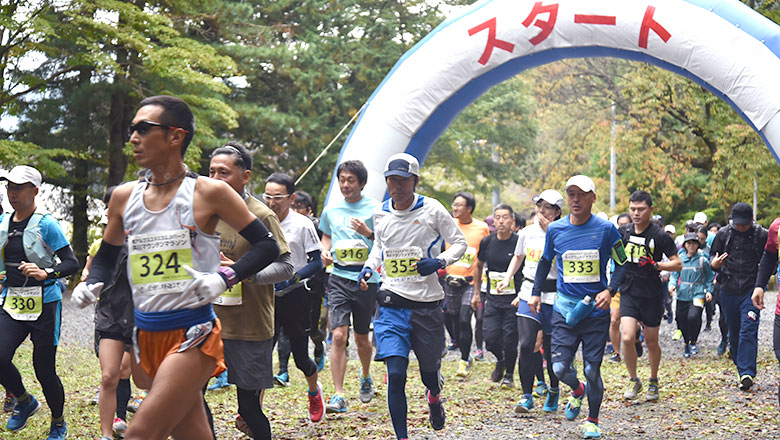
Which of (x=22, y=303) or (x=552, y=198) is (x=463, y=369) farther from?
(x=22, y=303)

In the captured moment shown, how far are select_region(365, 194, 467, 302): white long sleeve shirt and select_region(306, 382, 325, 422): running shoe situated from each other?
1407 millimetres

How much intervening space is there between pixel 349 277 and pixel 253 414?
3265mm

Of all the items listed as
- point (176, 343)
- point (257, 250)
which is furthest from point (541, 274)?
point (176, 343)

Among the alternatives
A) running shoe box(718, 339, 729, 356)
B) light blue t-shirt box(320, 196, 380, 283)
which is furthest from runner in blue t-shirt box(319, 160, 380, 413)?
running shoe box(718, 339, 729, 356)

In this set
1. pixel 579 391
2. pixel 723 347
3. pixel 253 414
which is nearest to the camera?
pixel 253 414

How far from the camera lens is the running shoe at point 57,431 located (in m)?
6.50

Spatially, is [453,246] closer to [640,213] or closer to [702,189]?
[640,213]

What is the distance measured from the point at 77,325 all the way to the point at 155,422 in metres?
14.8

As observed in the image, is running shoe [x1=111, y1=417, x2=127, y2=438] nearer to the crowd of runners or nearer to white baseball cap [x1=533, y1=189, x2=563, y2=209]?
the crowd of runners

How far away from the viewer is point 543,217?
8.60 meters

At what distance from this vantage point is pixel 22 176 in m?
6.44

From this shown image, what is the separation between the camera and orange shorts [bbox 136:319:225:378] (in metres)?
3.84

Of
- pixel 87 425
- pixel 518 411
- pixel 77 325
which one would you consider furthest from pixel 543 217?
pixel 77 325

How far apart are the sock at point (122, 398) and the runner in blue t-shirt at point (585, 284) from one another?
3339mm
